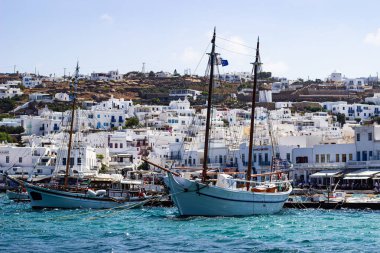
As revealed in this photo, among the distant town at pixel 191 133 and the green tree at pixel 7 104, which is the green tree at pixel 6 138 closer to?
the distant town at pixel 191 133

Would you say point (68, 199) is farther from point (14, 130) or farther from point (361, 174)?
point (14, 130)

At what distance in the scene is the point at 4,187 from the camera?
9750 centimetres

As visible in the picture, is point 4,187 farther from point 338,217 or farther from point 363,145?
point 338,217

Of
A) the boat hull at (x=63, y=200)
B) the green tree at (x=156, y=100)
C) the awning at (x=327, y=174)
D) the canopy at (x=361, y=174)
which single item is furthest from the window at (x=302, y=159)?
the green tree at (x=156, y=100)

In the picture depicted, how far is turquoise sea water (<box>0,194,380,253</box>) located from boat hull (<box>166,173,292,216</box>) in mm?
947

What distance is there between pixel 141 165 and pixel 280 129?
19.8 m

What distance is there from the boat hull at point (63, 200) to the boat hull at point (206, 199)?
1449 centimetres

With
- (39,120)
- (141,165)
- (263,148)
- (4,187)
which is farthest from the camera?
(39,120)

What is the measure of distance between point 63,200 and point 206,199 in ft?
59.4

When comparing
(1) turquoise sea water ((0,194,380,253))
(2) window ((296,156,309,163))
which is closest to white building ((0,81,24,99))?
(2) window ((296,156,309,163))

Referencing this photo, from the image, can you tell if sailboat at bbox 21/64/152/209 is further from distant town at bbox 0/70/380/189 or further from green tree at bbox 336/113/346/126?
green tree at bbox 336/113/346/126

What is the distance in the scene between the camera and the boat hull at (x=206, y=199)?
161 ft

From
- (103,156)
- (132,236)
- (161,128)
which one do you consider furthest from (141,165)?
(132,236)

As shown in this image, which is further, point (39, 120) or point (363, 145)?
point (39, 120)
